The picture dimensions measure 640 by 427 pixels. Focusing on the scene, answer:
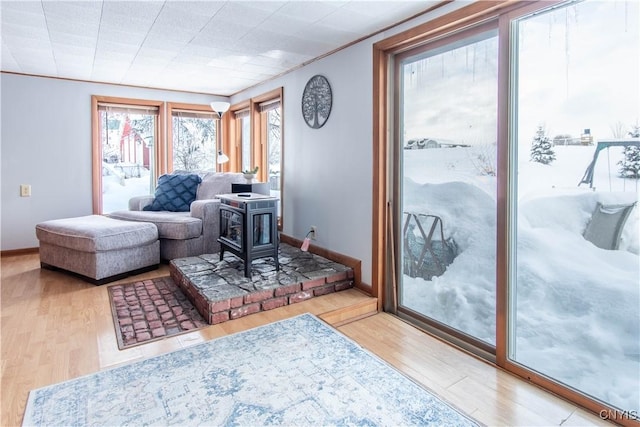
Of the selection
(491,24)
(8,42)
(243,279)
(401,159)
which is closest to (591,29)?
(491,24)

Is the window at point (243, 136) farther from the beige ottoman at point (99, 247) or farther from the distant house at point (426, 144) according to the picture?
the distant house at point (426, 144)

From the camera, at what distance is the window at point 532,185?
166cm

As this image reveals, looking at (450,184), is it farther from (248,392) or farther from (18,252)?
(18,252)

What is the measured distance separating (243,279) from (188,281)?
41 centimetres

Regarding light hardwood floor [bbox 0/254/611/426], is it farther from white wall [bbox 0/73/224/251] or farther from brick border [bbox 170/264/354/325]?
white wall [bbox 0/73/224/251]

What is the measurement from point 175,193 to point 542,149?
11.8ft

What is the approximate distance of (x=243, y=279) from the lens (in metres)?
2.81

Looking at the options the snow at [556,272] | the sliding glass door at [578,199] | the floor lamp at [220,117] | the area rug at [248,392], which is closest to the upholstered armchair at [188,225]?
the floor lamp at [220,117]

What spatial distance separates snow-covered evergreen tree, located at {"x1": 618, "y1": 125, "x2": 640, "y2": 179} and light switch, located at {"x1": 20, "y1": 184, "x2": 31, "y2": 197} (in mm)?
5143

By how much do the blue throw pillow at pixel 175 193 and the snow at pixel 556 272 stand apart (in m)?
2.85

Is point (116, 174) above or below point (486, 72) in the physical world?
below

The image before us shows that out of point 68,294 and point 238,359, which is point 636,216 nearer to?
point 238,359

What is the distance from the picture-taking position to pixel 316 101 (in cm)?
344

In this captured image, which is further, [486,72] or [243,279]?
[243,279]
